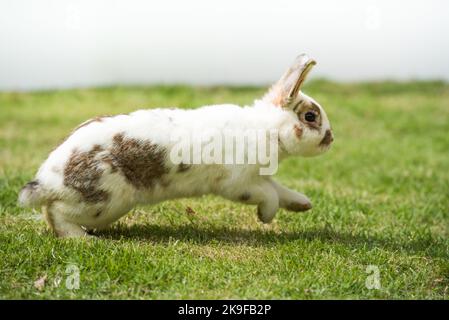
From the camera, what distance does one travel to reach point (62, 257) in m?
4.78

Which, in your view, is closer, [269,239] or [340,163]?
[269,239]

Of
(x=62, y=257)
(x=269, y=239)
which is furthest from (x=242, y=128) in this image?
(x=62, y=257)

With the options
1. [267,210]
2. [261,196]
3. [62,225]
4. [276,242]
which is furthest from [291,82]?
[62,225]

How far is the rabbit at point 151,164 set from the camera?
5.03 meters

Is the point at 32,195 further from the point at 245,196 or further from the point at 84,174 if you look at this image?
the point at 245,196

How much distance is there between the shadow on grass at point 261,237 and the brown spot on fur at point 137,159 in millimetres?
509

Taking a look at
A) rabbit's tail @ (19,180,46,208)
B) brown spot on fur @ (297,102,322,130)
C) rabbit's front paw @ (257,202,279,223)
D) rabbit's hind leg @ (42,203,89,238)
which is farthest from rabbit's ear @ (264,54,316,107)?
rabbit's tail @ (19,180,46,208)

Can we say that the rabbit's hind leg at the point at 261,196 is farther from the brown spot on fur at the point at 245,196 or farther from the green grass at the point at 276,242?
the green grass at the point at 276,242

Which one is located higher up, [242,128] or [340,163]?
[242,128]

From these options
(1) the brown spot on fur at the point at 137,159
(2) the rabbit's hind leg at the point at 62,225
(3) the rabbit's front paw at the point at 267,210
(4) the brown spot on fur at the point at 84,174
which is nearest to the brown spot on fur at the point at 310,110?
(3) the rabbit's front paw at the point at 267,210

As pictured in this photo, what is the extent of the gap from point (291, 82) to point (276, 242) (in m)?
1.18

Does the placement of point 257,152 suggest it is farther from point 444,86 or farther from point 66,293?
point 444,86

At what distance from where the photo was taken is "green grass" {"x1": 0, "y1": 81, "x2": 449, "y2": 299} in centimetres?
452
